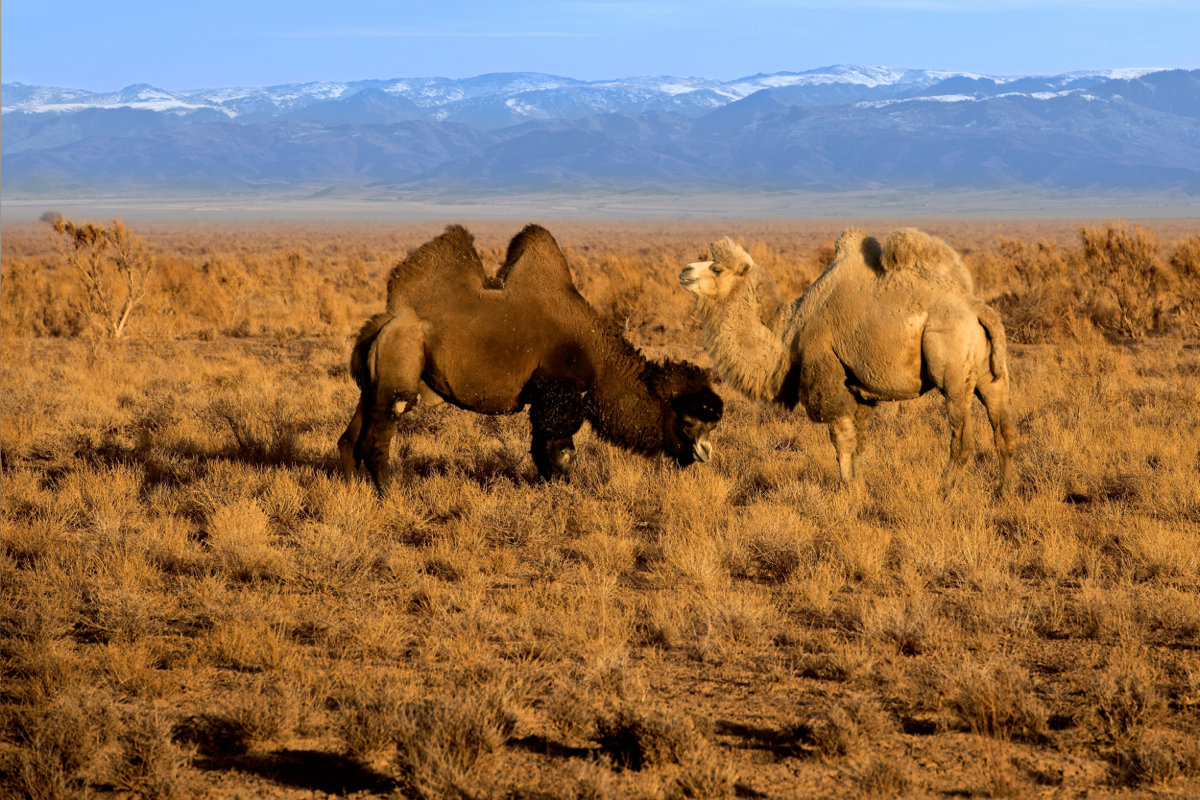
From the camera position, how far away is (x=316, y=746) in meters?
4.81

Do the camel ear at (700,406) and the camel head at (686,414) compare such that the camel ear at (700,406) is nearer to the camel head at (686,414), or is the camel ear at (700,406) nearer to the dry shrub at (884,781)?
the camel head at (686,414)

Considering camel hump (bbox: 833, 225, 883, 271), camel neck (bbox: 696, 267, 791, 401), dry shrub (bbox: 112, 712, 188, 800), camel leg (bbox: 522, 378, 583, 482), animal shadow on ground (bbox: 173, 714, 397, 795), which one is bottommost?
animal shadow on ground (bbox: 173, 714, 397, 795)

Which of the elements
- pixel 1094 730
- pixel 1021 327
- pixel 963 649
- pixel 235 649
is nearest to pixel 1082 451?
pixel 963 649

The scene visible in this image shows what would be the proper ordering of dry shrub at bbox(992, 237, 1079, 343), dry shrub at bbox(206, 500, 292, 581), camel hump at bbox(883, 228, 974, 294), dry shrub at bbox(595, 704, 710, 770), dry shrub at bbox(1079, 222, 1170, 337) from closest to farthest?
dry shrub at bbox(595, 704, 710, 770), dry shrub at bbox(206, 500, 292, 581), camel hump at bbox(883, 228, 974, 294), dry shrub at bbox(1079, 222, 1170, 337), dry shrub at bbox(992, 237, 1079, 343)

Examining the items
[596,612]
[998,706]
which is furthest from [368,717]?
[998,706]

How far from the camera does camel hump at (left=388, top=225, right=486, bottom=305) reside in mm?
8516

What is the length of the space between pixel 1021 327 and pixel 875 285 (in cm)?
1245

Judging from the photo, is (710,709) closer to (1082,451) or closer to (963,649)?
(963,649)

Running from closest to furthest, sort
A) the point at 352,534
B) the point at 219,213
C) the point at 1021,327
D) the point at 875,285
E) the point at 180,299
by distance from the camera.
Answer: the point at 352,534
the point at 875,285
the point at 1021,327
the point at 180,299
the point at 219,213

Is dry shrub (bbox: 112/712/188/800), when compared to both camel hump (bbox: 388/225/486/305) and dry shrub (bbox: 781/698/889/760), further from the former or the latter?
camel hump (bbox: 388/225/486/305)

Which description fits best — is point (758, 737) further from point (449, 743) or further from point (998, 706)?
point (449, 743)

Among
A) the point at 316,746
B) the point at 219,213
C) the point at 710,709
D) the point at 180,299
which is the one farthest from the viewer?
the point at 219,213

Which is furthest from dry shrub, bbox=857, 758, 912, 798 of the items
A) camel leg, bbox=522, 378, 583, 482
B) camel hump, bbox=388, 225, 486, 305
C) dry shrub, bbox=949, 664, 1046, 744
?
camel hump, bbox=388, 225, 486, 305

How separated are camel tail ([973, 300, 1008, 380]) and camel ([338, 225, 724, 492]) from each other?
75.2 inches
